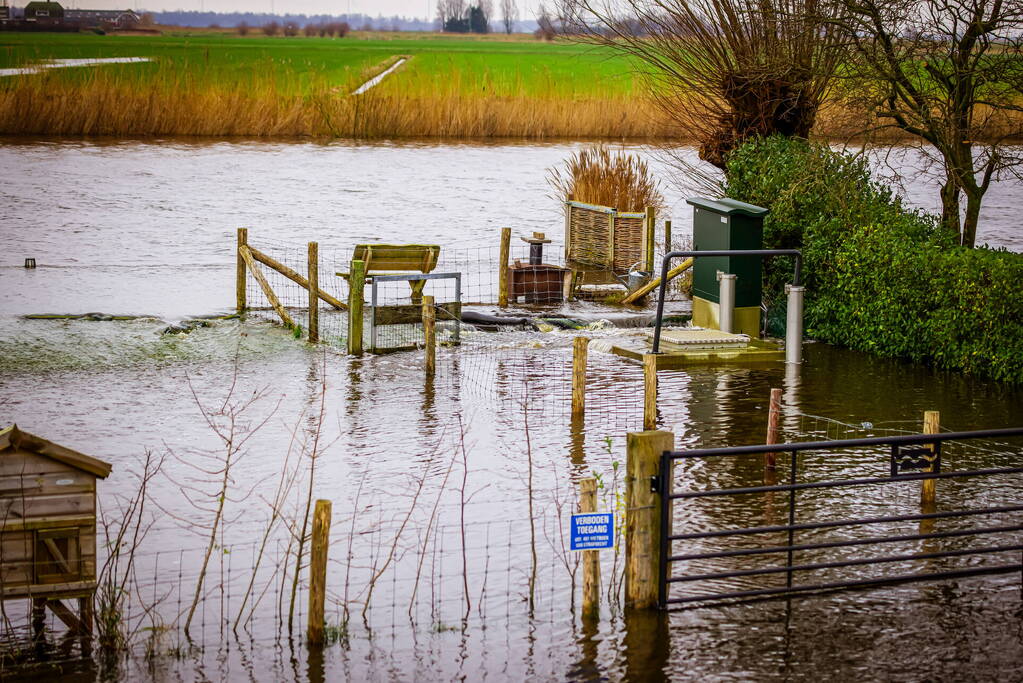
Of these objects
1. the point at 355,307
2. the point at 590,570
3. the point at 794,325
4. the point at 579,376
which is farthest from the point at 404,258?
the point at 590,570

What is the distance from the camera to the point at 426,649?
8133 mm

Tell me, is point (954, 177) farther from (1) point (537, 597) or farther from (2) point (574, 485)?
(1) point (537, 597)

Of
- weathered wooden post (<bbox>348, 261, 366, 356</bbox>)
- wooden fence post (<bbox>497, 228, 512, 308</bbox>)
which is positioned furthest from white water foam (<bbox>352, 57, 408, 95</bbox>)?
weathered wooden post (<bbox>348, 261, 366, 356</bbox>)

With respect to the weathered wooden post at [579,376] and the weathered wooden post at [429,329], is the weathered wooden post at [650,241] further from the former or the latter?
the weathered wooden post at [579,376]

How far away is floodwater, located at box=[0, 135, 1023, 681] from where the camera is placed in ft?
26.5

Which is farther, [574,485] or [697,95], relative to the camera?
[697,95]

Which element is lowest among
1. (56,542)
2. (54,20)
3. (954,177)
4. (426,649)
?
(426,649)

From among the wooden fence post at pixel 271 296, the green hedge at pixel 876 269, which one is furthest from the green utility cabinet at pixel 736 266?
the wooden fence post at pixel 271 296

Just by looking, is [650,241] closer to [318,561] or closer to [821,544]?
[821,544]

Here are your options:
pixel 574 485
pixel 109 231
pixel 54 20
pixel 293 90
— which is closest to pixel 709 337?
pixel 574 485

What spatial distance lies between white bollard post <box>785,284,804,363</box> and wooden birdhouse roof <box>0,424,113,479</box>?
11157 mm

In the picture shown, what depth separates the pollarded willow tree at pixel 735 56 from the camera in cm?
2084

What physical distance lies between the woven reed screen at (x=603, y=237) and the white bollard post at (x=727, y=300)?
242 inches

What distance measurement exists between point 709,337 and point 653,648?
353 inches
